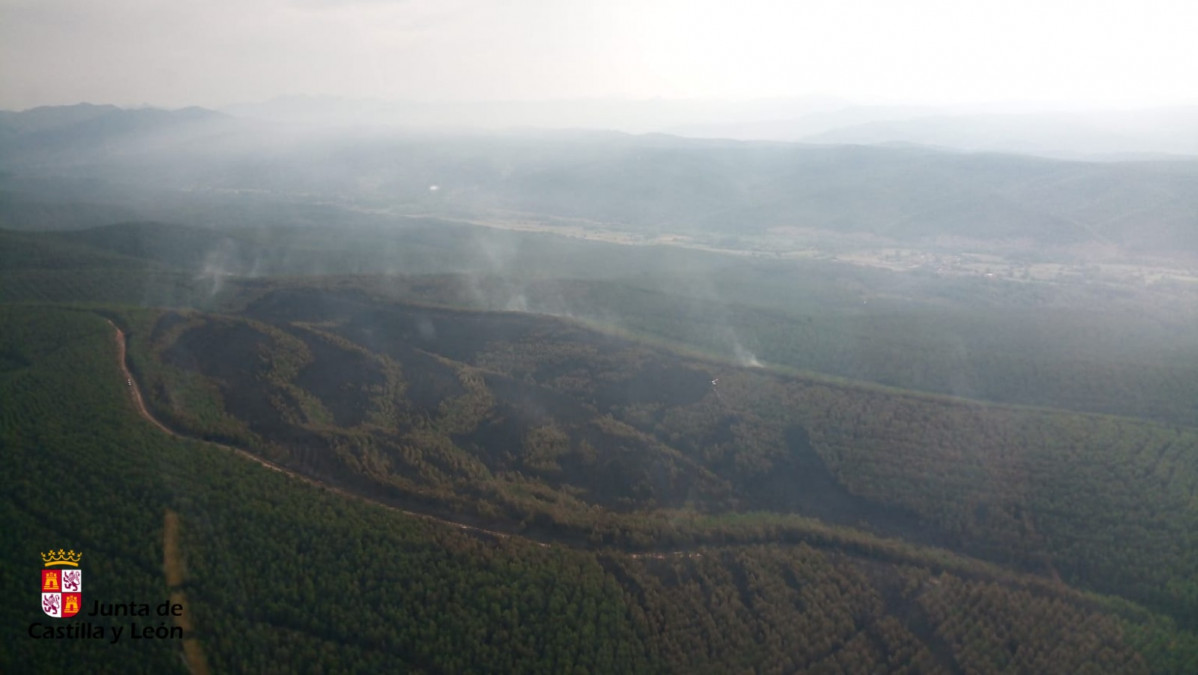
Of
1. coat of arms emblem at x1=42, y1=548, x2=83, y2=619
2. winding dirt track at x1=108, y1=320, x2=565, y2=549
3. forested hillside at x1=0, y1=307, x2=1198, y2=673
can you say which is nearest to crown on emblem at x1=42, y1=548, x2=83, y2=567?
coat of arms emblem at x1=42, y1=548, x2=83, y2=619

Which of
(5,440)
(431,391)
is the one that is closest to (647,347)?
(431,391)

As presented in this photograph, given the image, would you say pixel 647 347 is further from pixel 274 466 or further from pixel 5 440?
pixel 5 440

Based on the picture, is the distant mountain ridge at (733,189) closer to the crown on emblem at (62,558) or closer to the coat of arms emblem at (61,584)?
the crown on emblem at (62,558)

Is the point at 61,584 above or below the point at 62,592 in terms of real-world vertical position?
above

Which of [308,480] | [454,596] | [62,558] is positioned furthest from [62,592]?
[454,596]

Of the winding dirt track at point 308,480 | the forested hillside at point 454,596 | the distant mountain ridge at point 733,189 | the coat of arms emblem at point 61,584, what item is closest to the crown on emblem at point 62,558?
the coat of arms emblem at point 61,584

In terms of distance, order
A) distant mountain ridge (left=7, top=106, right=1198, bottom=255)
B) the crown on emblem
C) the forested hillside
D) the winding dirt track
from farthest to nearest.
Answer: distant mountain ridge (left=7, top=106, right=1198, bottom=255) → the winding dirt track → the crown on emblem → the forested hillside

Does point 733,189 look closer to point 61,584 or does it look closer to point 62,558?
point 62,558

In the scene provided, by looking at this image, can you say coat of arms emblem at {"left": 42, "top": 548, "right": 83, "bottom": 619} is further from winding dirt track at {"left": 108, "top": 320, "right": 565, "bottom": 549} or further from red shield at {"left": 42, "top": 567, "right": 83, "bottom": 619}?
winding dirt track at {"left": 108, "top": 320, "right": 565, "bottom": 549}
